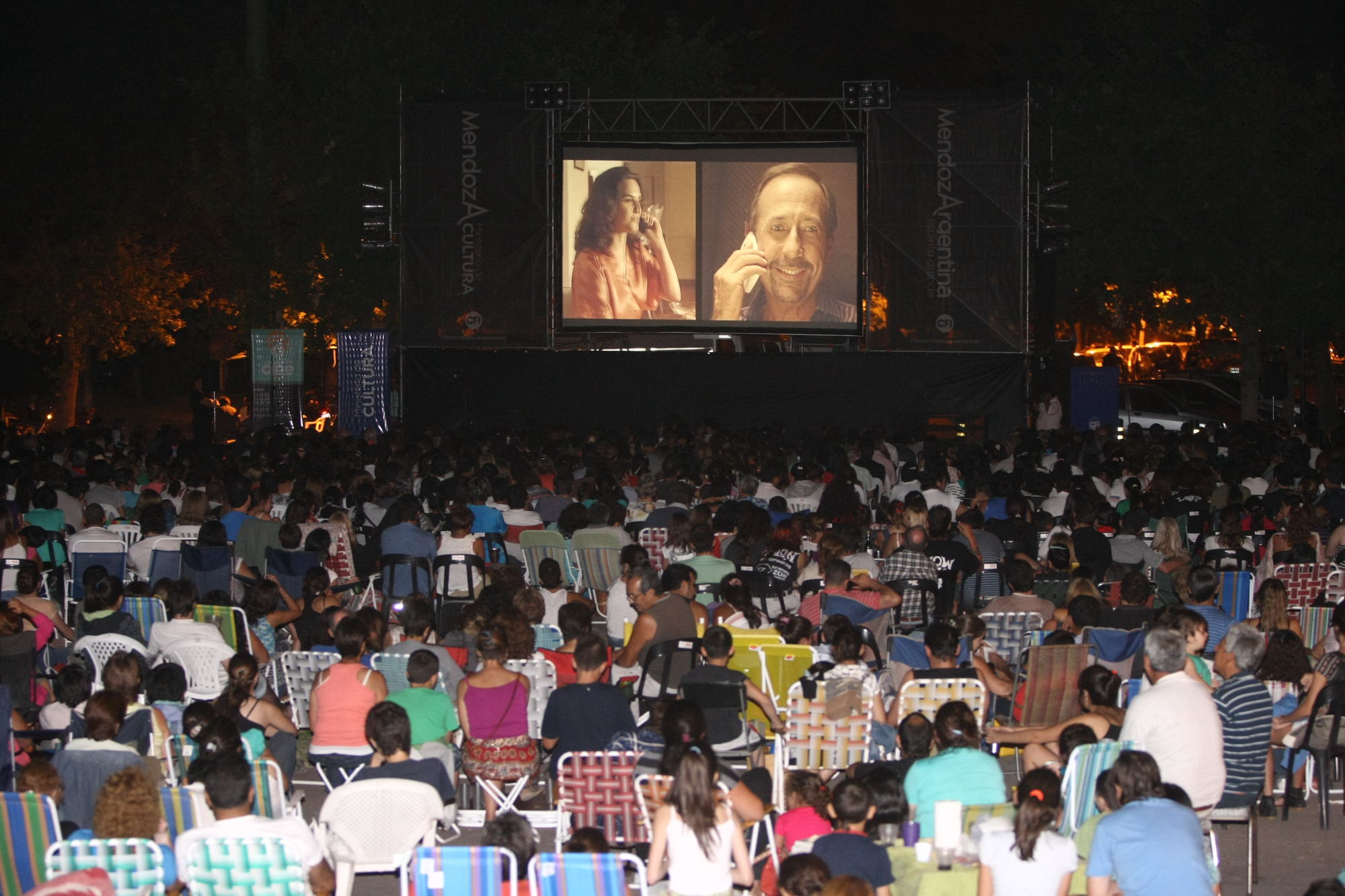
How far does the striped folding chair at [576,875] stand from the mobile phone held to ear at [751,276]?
50.3ft

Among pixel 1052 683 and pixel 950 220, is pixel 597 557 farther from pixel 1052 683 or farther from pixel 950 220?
pixel 950 220

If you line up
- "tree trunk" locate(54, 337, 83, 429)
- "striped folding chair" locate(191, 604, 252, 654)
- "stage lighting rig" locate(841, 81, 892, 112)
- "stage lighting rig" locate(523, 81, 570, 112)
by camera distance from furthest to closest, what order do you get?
"tree trunk" locate(54, 337, 83, 429)
"stage lighting rig" locate(523, 81, 570, 112)
"stage lighting rig" locate(841, 81, 892, 112)
"striped folding chair" locate(191, 604, 252, 654)

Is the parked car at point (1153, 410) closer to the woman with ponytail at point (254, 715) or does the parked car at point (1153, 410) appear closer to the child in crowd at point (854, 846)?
the woman with ponytail at point (254, 715)

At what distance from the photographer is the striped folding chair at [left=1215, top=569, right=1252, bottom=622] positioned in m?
8.72

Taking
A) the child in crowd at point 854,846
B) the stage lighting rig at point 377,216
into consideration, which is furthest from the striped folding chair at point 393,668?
the stage lighting rig at point 377,216

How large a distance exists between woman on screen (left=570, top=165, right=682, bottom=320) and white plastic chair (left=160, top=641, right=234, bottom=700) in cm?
1250

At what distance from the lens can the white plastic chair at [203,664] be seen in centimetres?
707

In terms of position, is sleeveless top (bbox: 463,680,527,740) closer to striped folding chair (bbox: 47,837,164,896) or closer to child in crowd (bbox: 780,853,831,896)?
striped folding chair (bbox: 47,837,164,896)

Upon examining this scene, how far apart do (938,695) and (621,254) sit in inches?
535

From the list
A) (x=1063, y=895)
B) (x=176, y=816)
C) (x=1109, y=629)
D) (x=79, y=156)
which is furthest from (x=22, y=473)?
(x=79, y=156)

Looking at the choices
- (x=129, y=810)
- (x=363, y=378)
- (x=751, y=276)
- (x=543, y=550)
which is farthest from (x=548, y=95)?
(x=129, y=810)

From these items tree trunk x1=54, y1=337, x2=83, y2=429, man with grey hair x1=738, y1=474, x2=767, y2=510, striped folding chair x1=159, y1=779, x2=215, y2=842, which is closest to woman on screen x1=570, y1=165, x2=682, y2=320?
man with grey hair x1=738, y1=474, x2=767, y2=510

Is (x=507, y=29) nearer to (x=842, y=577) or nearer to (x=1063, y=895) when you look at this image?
(x=842, y=577)

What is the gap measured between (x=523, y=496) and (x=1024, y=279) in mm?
10006
